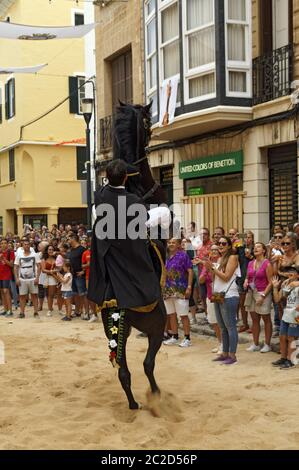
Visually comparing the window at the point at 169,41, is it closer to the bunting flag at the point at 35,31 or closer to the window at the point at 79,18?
the bunting flag at the point at 35,31

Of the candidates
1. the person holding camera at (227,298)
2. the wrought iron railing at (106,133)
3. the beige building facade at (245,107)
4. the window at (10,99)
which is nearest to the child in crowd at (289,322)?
the person holding camera at (227,298)

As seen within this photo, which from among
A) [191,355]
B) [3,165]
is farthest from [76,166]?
[191,355]

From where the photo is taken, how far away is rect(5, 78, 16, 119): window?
26497 mm

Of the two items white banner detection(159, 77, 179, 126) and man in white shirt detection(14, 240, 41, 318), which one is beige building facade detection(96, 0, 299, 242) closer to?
white banner detection(159, 77, 179, 126)

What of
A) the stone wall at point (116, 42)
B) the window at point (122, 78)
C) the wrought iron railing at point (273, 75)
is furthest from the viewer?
the window at point (122, 78)

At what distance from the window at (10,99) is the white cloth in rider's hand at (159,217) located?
23.1 meters

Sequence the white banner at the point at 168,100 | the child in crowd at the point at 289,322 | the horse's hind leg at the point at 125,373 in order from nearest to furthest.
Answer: the horse's hind leg at the point at 125,373 < the child in crowd at the point at 289,322 < the white banner at the point at 168,100

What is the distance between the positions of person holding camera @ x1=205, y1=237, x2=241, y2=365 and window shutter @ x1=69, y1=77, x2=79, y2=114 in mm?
19969

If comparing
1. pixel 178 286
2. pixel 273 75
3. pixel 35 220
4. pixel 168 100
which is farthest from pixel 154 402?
pixel 35 220

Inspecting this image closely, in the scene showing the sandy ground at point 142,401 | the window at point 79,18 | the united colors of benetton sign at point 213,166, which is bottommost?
the sandy ground at point 142,401

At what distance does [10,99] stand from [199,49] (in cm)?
1615

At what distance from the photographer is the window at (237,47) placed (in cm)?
1236

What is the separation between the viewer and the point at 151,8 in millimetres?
14602

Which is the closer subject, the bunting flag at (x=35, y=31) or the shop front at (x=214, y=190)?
the bunting flag at (x=35, y=31)
